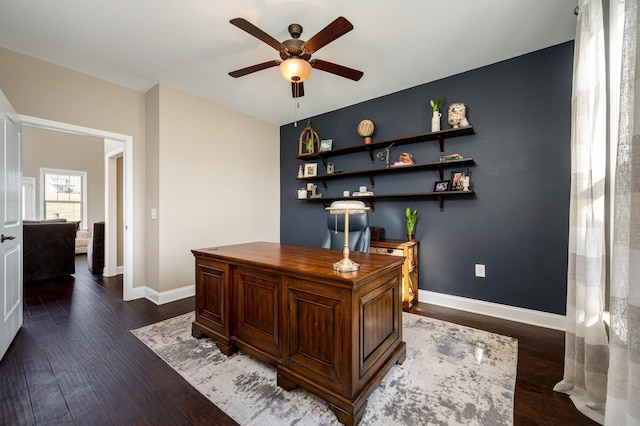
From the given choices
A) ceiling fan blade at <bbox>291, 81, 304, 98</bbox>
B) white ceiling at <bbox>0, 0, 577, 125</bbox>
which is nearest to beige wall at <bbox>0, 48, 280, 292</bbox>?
white ceiling at <bbox>0, 0, 577, 125</bbox>

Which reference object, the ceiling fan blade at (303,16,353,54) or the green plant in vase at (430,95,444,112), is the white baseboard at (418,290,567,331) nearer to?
the green plant in vase at (430,95,444,112)

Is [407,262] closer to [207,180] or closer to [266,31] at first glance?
[266,31]

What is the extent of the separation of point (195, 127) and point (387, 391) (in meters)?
3.60

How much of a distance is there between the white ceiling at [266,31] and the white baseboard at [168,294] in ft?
8.34

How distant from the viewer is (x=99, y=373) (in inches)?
70.9

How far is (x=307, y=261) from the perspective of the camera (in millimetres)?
1776

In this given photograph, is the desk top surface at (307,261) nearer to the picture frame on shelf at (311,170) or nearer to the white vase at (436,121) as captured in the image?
the white vase at (436,121)

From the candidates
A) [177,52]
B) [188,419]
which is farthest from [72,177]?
[188,419]

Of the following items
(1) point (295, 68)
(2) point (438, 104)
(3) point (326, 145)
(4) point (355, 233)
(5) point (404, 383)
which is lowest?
(5) point (404, 383)

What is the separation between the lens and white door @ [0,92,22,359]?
1.98m

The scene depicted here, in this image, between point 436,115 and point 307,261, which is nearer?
point 307,261

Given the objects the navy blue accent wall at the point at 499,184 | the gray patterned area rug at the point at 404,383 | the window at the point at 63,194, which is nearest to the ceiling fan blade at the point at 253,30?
the navy blue accent wall at the point at 499,184

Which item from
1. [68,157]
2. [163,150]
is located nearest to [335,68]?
[163,150]

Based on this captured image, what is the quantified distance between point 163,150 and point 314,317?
2859 mm
